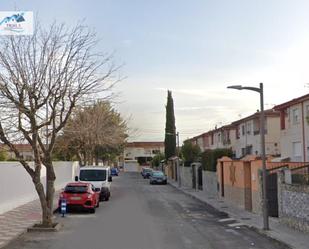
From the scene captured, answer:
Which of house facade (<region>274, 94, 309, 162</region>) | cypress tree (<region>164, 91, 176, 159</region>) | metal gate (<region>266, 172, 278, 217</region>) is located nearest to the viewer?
metal gate (<region>266, 172, 278, 217</region>)

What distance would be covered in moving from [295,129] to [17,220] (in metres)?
27.8

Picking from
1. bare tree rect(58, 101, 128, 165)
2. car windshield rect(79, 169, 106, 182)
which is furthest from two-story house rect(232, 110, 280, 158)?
car windshield rect(79, 169, 106, 182)

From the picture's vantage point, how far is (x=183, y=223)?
2223 centimetres

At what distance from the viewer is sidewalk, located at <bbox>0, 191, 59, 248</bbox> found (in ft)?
59.4

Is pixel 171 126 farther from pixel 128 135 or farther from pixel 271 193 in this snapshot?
pixel 271 193

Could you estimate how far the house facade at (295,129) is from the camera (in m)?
42.3

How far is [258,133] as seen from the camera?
200ft

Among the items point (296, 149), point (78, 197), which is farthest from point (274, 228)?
point (296, 149)

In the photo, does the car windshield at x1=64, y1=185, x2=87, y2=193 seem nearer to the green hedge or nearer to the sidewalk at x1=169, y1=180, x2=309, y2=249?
the sidewalk at x1=169, y1=180, x2=309, y2=249

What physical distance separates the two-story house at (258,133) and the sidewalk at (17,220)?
115ft

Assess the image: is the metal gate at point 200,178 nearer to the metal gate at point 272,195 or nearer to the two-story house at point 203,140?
the metal gate at point 272,195

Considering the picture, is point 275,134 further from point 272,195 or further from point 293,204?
point 293,204

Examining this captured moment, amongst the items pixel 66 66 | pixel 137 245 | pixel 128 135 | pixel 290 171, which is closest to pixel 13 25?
pixel 66 66

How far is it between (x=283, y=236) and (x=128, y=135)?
5177 centimetres
